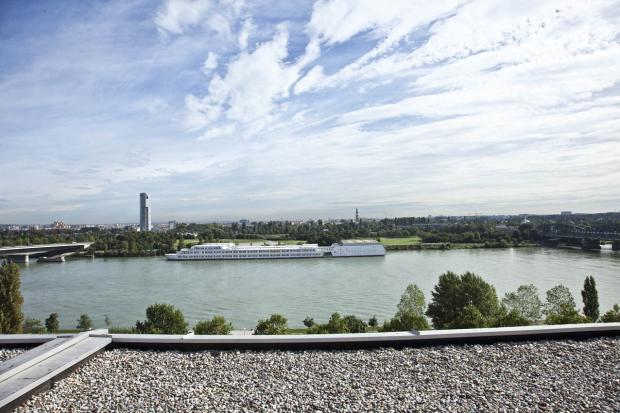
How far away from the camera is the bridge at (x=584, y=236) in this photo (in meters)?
19.1

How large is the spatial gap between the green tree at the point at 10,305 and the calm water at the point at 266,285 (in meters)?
1.73

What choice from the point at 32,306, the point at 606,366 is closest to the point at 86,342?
the point at 606,366

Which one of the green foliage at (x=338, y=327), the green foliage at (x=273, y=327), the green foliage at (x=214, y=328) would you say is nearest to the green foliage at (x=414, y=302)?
the green foliage at (x=338, y=327)

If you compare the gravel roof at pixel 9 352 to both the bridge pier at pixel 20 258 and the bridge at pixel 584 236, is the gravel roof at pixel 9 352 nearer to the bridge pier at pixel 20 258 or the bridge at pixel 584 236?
the bridge pier at pixel 20 258

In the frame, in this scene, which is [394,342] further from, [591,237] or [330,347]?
[591,237]

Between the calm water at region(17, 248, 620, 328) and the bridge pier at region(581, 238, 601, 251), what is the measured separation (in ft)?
6.45

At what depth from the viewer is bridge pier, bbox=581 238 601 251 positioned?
18.9 meters

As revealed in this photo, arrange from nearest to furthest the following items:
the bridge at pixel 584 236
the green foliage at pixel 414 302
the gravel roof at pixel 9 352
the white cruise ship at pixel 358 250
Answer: the gravel roof at pixel 9 352 < the green foliage at pixel 414 302 < the white cruise ship at pixel 358 250 < the bridge at pixel 584 236

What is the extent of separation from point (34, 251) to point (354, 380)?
74.1 ft

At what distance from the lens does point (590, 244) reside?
64.1 ft

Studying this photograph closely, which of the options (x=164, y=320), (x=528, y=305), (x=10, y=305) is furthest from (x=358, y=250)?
(x=10, y=305)

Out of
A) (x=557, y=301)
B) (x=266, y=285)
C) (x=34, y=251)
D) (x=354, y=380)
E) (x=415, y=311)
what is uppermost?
(x=354, y=380)

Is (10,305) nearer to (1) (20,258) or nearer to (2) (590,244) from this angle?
(1) (20,258)

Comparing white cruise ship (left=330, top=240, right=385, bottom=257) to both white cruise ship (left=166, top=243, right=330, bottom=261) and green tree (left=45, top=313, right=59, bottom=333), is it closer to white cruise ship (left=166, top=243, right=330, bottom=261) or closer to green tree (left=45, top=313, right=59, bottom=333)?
white cruise ship (left=166, top=243, right=330, bottom=261)
